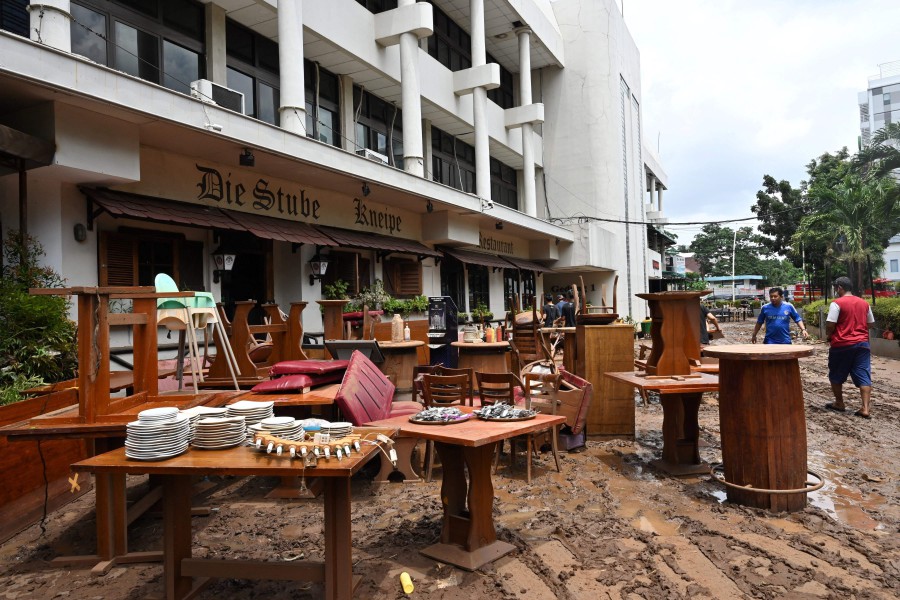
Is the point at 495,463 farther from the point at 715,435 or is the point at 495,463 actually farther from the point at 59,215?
the point at 59,215

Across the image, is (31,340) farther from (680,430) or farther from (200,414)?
(680,430)

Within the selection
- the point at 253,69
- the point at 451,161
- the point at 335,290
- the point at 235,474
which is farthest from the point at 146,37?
the point at 451,161

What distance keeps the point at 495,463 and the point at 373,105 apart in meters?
12.0

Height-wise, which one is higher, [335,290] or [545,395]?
[335,290]

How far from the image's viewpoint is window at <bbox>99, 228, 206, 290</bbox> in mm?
8539

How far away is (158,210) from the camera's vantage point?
8367 mm

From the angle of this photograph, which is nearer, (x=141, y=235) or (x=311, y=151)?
(x=141, y=235)

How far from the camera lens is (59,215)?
7691 mm

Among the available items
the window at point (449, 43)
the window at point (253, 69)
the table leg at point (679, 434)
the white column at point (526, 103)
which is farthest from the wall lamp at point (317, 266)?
the white column at point (526, 103)

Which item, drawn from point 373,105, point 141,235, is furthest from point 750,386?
point 373,105

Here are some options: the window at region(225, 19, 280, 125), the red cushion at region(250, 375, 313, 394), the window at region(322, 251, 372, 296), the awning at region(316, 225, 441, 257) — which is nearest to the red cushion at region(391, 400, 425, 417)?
the red cushion at region(250, 375, 313, 394)

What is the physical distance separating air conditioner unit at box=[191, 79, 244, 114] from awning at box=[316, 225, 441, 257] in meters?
2.87

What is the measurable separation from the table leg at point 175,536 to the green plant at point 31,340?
2.53 meters

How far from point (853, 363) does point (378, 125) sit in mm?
11964
